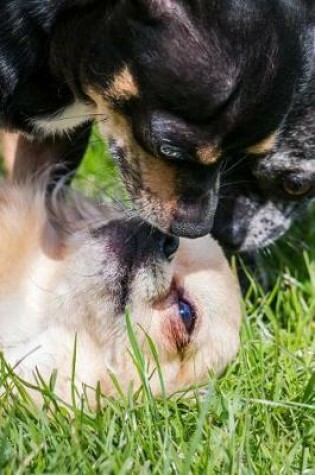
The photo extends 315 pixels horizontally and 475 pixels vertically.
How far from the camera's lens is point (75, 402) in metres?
3.27

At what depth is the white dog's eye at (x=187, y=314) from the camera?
3.64 meters

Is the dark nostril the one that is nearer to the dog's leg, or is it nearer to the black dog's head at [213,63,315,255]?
the black dog's head at [213,63,315,255]

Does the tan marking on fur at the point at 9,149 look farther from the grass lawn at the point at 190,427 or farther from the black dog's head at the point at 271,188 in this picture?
the grass lawn at the point at 190,427

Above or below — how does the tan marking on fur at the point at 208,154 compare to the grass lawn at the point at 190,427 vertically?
above

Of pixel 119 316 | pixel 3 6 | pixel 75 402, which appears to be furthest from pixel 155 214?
pixel 3 6

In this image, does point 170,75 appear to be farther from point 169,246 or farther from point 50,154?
point 50,154

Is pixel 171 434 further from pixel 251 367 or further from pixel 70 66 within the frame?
pixel 70 66

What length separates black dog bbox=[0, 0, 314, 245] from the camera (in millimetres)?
3045

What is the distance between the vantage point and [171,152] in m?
3.19

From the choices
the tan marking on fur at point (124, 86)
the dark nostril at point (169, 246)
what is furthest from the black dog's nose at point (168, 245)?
the tan marking on fur at point (124, 86)

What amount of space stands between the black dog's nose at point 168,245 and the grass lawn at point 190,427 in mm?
483

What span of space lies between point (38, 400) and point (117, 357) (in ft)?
1.15

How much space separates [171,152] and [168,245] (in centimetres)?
58

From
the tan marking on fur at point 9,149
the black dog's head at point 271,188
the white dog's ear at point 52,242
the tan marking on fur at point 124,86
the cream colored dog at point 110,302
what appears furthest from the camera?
the tan marking on fur at point 9,149
